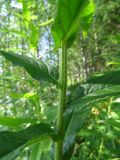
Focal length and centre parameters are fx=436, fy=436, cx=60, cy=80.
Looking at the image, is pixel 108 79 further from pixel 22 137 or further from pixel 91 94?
pixel 22 137

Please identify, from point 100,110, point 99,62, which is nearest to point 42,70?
point 100,110

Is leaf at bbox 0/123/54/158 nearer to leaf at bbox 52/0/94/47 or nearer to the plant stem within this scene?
the plant stem

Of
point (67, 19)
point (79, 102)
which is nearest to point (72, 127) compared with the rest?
point (79, 102)

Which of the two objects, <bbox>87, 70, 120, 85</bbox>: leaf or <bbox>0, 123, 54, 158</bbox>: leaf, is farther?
<bbox>87, 70, 120, 85</bbox>: leaf

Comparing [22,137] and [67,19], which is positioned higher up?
[67,19]

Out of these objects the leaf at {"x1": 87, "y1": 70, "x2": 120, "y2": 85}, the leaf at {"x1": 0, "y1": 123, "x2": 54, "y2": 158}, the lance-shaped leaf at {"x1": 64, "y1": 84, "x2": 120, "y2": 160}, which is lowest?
the leaf at {"x1": 0, "y1": 123, "x2": 54, "y2": 158}

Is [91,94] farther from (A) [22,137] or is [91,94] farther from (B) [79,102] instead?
(A) [22,137]

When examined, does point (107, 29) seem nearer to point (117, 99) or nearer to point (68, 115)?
point (117, 99)

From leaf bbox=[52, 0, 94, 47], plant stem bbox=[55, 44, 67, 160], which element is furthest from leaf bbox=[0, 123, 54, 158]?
leaf bbox=[52, 0, 94, 47]
